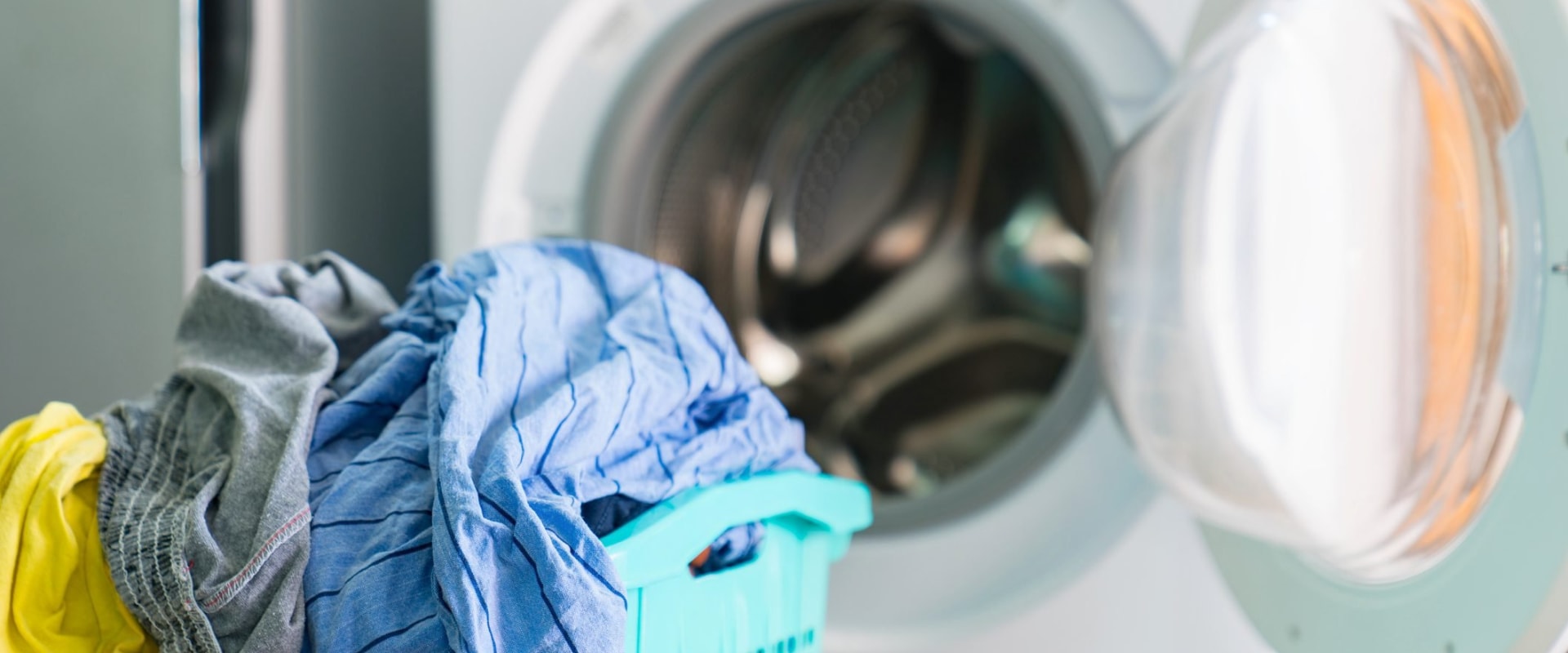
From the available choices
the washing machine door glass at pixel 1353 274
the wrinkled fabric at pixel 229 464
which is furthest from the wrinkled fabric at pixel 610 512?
the washing machine door glass at pixel 1353 274

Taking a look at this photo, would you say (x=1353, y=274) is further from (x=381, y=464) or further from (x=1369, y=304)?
(x=381, y=464)

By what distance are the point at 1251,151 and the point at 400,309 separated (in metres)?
0.46

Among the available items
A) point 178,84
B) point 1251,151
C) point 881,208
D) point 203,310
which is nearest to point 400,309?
point 203,310

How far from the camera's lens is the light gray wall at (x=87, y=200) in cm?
87

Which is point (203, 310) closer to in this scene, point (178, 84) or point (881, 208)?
point (178, 84)

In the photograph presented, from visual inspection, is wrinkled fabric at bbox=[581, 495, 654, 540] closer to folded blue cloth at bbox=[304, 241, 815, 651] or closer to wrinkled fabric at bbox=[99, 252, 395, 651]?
folded blue cloth at bbox=[304, 241, 815, 651]

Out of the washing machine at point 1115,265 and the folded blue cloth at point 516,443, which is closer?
the folded blue cloth at point 516,443

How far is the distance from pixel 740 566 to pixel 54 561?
1.01 feet

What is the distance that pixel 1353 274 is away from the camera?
2.18ft

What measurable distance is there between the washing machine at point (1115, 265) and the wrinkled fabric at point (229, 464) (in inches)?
13.5

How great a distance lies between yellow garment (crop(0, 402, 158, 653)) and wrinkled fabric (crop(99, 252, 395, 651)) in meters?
0.01

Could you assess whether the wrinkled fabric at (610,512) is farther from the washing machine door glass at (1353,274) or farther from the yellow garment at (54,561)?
the washing machine door glass at (1353,274)

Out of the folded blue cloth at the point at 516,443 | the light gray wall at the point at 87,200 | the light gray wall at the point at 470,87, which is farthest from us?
the light gray wall at the point at 470,87

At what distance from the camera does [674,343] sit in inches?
26.8
